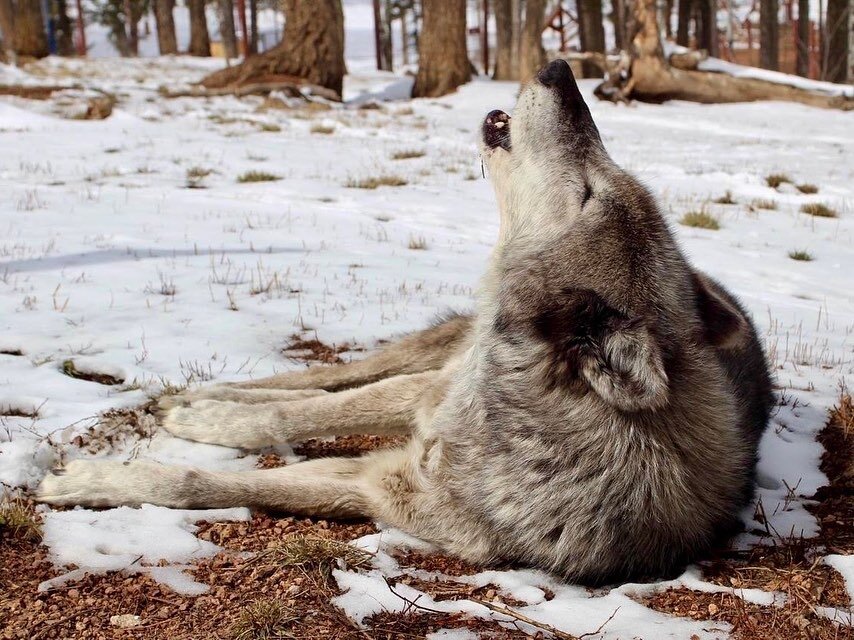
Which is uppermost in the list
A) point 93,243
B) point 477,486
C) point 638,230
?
point 638,230

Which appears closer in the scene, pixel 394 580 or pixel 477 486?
pixel 394 580

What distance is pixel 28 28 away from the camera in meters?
27.4

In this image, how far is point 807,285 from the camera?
7.01 m

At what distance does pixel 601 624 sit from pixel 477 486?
0.72 m

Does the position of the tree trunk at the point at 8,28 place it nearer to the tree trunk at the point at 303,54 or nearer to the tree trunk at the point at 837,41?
the tree trunk at the point at 303,54

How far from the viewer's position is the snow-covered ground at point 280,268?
298 centimetres

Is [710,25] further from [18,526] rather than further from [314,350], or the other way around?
[18,526]

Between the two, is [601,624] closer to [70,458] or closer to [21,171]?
[70,458]

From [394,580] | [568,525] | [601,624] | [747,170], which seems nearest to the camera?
[601,624]

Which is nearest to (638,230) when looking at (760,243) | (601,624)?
(601,624)

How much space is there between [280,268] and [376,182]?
12.9 ft

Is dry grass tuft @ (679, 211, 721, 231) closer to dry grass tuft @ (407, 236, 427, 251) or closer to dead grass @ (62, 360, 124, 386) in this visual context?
dry grass tuft @ (407, 236, 427, 251)

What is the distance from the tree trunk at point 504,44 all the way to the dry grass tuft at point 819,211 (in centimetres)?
1676

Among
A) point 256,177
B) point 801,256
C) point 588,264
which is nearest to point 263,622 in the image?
point 588,264
